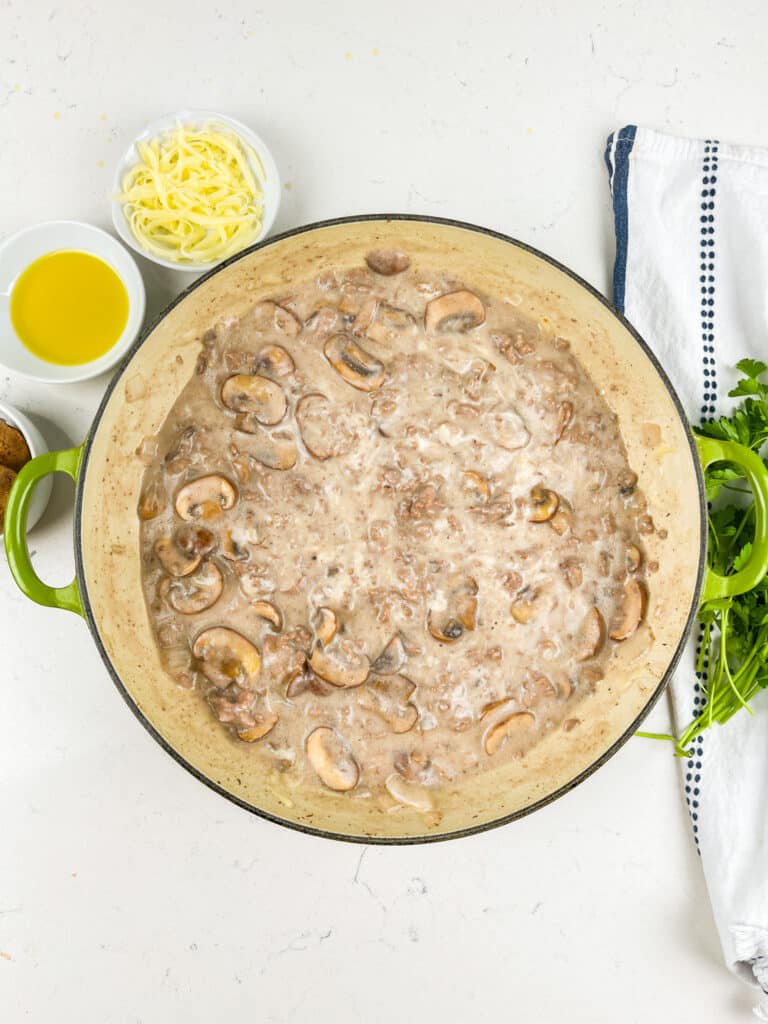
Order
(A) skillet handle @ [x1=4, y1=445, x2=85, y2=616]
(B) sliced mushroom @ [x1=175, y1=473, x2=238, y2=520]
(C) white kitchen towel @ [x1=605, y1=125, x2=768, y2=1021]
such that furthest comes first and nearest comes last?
(C) white kitchen towel @ [x1=605, y1=125, x2=768, y2=1021]
(B) sliced mushroom @ [x1=175, y1=473, x2=238, y2=520]
(A) skillet handle @ [x1=4, y1=445, x2=85, y2=616]

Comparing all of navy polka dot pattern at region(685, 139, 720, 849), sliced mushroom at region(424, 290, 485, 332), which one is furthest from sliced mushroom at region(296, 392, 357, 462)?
navy polka dot pattern at region(685, 139, 720, 849)

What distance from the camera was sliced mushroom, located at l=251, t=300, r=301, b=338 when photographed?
5.30ft

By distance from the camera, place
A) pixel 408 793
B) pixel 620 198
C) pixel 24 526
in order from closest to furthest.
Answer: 1. pixel 24 526
2. pixel 408 793
3. pixel 620 198

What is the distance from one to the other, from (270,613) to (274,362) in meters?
0.44

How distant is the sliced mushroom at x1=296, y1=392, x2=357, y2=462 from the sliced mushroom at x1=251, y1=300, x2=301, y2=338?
0.12 m

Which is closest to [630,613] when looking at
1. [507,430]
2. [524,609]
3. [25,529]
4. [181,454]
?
[524,609]

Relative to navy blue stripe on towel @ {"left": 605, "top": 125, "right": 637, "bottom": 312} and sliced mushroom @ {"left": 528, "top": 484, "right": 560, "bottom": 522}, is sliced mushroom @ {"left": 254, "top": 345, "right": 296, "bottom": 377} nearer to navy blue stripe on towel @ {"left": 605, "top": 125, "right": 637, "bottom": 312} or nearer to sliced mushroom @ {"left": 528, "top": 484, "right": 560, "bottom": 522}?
sliced mushroom @ {"left": 528, "top": 484, "right": 560, "bottom": 522}

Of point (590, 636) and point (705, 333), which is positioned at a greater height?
point (705, 333)

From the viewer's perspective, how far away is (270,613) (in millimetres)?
1578

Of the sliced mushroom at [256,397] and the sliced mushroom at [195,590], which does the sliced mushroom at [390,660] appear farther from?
the sliced mushroom at [256,397]

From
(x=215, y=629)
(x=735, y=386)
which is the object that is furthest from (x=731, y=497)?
(x=215, y=629)

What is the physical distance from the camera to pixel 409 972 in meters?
1.74

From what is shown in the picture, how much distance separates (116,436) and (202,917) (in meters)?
0.93

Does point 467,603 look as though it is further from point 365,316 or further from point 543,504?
point 365,316
